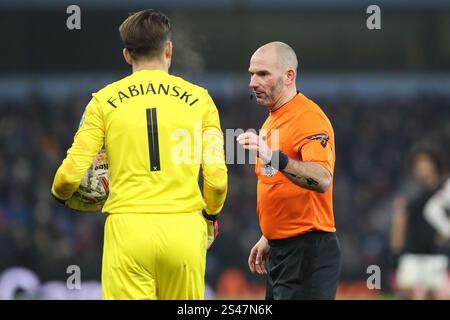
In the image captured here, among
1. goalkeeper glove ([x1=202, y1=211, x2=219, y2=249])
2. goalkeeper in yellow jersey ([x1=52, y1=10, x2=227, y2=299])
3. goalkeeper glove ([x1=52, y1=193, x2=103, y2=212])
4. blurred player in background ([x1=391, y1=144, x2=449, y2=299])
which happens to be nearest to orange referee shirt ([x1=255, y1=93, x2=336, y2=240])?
goalkeeper glove ([x1=202, y1=211, x2=219, y2=249])

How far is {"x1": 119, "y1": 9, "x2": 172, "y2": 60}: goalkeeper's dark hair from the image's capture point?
5199 millimetres

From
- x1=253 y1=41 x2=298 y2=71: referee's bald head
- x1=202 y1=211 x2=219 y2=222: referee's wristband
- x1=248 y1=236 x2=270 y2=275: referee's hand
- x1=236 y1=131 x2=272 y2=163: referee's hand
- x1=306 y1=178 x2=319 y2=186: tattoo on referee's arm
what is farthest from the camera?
x1=248 y1=236 x2=270 y2=275: referee's hand

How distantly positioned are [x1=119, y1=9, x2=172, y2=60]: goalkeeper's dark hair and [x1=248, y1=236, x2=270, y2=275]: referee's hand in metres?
1.70

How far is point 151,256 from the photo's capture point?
16.5 ft

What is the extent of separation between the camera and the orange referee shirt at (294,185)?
19.2ft

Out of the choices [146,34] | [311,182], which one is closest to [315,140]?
[311,182]

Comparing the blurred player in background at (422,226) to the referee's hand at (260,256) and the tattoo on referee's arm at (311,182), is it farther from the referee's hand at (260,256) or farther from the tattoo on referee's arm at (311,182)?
the tattoo on referee's arm at (311,182)

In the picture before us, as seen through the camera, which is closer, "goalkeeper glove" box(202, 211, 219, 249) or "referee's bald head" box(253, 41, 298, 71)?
"goalkeeper glove" box(202, 211, 219, 249)

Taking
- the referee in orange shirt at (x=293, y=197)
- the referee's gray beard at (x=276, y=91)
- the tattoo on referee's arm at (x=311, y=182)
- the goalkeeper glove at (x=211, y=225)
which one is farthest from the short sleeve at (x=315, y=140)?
the goalkeeper glove at (x=211, y=225)

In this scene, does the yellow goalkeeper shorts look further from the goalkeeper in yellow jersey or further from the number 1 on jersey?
the number 1 on jersey

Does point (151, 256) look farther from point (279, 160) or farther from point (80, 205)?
point (279, 160)

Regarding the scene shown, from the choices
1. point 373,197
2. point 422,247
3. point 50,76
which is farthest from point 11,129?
point 422,247

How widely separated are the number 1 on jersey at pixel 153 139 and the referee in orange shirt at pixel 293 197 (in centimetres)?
94
